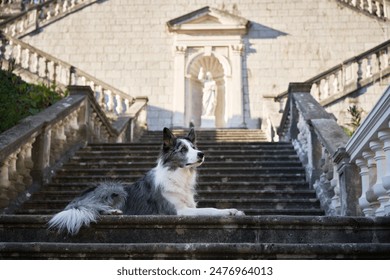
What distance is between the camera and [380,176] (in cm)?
408

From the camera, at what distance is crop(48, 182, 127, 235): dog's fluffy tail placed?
12.7ft

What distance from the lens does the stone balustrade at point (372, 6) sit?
1648cm

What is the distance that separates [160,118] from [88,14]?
4.37 meters

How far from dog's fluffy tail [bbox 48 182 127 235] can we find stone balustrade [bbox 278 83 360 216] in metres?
2.20

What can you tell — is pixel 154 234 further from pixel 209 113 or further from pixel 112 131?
pixel 209 113

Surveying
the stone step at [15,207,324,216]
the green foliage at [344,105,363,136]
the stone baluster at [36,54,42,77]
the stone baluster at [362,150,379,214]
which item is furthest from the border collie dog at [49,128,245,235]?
the stone baluster at [36,54,42,77]

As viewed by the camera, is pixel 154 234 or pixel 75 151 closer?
pixel 154 234

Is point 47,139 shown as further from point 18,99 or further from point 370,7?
point 370,7

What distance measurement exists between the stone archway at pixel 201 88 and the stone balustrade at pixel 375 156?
11530 millimetres

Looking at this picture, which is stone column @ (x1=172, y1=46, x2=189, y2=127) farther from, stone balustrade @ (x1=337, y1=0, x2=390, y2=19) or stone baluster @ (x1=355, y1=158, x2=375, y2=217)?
stone baluster @ (x1=355, y1=158, x2=375, y2=217)

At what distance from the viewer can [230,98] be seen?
52.9ft

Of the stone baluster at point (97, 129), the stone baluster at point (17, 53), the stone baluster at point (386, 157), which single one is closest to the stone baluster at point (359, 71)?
the stone baluster at point (97, 129)

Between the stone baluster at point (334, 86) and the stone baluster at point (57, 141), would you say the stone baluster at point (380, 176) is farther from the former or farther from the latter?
the stone baluster at point (334, 86)
